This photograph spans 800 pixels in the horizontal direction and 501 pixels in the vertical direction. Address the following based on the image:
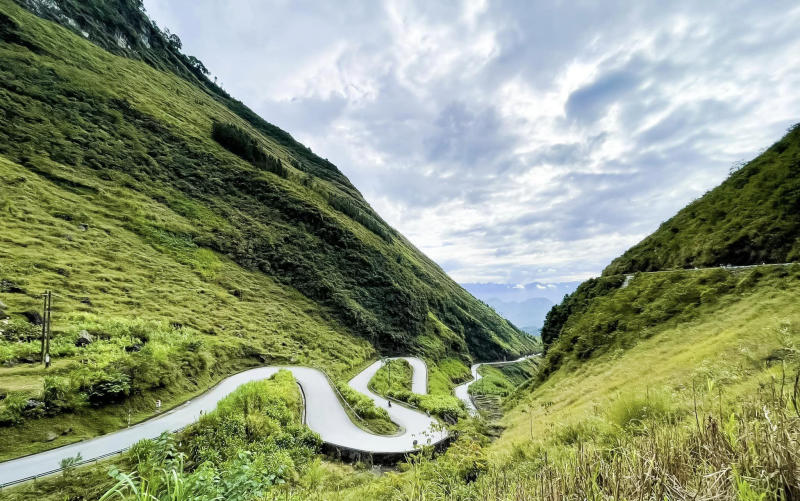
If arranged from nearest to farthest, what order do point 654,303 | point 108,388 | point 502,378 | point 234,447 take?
1. point 234,447
2. point 108,388
3. point 654,303
4. point 502,378

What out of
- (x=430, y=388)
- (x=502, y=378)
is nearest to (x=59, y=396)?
(x=430, y=388)

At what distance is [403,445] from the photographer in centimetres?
1925

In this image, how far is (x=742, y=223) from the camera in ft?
72.6

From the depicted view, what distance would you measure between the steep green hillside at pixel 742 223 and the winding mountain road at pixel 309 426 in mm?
22838

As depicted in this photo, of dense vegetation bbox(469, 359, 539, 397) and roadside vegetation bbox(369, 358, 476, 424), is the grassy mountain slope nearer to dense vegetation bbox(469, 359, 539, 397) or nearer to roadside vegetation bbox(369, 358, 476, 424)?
roadside vegetation bbox(369, 358, 476, 424)

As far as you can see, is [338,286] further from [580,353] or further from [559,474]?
[559,474]

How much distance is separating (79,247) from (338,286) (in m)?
39.3

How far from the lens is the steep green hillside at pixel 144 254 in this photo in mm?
19281

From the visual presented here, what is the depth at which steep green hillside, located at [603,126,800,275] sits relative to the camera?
19.3m

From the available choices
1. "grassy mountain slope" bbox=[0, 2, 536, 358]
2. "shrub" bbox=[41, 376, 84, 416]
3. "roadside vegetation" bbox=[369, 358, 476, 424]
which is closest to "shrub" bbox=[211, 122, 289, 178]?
"grassy mountain slope" bbox=[0, 2, 536, 358]

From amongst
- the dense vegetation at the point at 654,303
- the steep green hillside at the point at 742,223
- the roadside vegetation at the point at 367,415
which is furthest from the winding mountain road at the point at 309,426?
the steep green hillside at the point at 742,223

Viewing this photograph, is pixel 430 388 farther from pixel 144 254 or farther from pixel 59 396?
pixel 144 254

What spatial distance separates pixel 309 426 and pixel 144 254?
120 ft

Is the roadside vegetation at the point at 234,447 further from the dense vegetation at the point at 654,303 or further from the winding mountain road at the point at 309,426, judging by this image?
the dense vegetation at the point at 654,303
